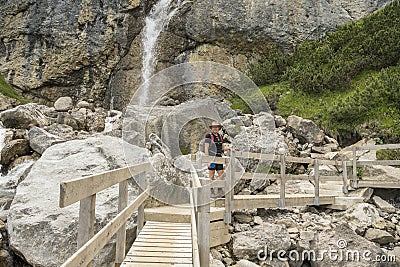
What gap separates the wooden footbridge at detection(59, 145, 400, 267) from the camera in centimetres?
218

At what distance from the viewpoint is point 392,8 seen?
17.5m

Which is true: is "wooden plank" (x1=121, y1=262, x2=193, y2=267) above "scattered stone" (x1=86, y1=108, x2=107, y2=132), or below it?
below

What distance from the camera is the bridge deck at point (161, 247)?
12.0 feet

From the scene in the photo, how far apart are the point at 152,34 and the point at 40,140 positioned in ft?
47.7

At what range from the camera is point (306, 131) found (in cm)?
1282

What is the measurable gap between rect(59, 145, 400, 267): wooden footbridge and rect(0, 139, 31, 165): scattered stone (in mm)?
7676

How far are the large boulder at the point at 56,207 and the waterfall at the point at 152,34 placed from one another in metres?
→ 17.6

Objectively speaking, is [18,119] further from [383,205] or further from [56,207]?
[383,205]

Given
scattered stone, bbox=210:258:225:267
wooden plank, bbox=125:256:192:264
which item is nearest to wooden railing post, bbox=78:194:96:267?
wooden plank, bbox=125:256:192:264

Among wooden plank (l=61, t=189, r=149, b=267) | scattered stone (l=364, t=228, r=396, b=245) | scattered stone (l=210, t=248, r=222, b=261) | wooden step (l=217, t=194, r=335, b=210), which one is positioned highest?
wooden plank (l=61, t=189, r=149, b=267)

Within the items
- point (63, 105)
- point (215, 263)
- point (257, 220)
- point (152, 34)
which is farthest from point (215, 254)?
point (152, 34)

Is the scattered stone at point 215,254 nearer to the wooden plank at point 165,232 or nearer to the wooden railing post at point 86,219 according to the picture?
the wooden plank at point 165,232

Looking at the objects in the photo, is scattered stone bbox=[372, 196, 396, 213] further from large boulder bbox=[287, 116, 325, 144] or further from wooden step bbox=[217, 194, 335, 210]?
large boulder bbox=[287, 116, 325, 144]

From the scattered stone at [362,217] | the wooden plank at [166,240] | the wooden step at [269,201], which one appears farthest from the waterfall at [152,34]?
the wooden plank at [166,240]
